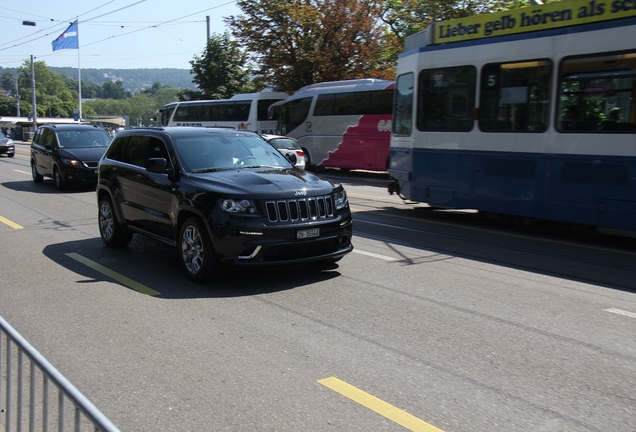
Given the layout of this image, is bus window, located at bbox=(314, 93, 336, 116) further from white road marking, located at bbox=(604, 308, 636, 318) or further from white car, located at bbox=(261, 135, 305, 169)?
white road marking, located at bbox=(604, 308, 636, 318)

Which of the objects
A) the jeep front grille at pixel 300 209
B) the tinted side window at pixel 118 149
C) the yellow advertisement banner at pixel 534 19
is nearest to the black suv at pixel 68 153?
the tinted side window at pixel 118 149

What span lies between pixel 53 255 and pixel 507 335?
6427 millimetres

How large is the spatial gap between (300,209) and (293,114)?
2232 cm

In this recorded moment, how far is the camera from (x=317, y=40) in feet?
114

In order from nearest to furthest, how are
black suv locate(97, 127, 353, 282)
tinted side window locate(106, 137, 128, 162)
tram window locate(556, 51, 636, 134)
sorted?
1. black suv locate(97, 127, 353, 282)
2. tram window locate(556, 51, 636, 134)
3. tinted side window locate(106, 137, 128, 162)

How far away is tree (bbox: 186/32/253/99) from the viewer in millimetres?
53375

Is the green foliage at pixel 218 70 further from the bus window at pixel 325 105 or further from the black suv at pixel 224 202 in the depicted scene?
the black suv at pixel 224 202

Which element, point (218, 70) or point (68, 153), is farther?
point (218, 70)

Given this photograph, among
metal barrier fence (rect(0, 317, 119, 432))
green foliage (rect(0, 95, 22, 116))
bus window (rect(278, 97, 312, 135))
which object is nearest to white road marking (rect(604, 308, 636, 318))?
metal barrier fence (rect(0, 317, 119, 432))

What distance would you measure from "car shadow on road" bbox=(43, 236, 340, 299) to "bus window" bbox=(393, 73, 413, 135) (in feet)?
18.5

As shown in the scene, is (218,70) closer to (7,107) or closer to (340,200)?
(340,200)

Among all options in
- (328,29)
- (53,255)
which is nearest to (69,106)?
(328,29)

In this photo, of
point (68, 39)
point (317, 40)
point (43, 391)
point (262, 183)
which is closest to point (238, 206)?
point (262, 183)

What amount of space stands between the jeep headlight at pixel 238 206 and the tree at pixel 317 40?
27782 mm
